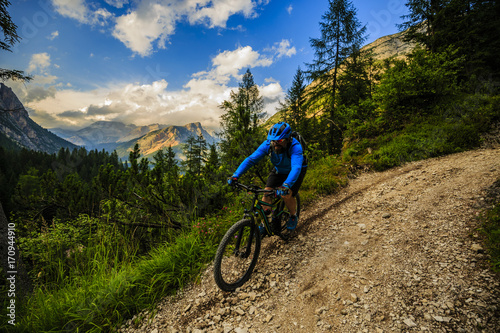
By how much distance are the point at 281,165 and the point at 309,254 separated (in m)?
1.91

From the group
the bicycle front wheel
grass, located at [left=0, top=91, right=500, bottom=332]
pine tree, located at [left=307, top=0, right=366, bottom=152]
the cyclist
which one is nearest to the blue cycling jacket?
the cyclist

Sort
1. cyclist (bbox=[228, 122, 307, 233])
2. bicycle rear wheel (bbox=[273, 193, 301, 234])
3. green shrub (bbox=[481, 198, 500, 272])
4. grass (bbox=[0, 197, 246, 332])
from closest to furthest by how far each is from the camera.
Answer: green shrub (bbox=[481, 198, 500, 272]), grass (bbox=[0, 197, 246, 332]), cyclist (bbox=[228, 122, 307, 233]), bicycle rear wheel (bbox=[273, 193, 301, 234])

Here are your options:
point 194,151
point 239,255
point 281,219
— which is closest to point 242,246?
point 239,255

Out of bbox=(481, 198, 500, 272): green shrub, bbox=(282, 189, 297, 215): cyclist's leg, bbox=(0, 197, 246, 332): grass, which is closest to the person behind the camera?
bbox=(481, 198, 500, 272): green shrub

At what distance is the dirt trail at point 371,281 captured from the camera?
7.86ft

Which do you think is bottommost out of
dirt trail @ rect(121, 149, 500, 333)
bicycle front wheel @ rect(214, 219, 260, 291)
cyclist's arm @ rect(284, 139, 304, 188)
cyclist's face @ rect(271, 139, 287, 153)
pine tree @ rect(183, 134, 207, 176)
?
dirt trail @ rect(121, 149, 500, 333)

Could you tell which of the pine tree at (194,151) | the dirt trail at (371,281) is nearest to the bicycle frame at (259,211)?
the dirt trail at (371,281)

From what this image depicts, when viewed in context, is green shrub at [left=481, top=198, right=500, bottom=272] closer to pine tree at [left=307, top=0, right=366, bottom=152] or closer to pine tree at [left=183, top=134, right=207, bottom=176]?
pine tree at [left=307, top=0, right=366, bottom=152]

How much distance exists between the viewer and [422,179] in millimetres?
5957

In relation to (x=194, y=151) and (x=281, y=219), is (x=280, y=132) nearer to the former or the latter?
(x=281, y=219)

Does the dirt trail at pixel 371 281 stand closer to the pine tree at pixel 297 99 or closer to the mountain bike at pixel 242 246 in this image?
the mountain bike at pixel 242 246

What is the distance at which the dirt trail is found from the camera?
2.39 m

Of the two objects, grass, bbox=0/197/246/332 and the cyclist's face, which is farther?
the cyclist's face

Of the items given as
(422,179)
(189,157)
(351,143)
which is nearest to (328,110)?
(351,143)
